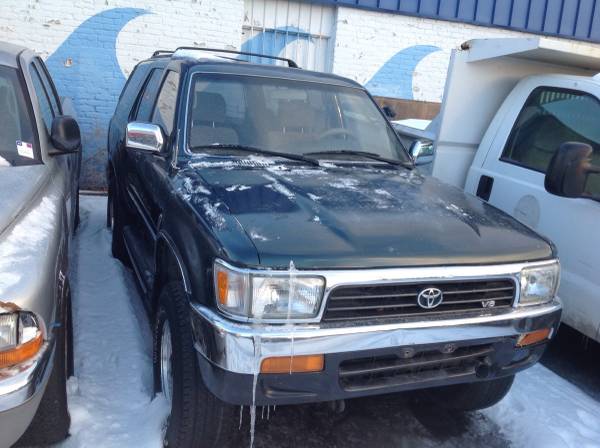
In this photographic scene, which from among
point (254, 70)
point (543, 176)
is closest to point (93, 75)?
point (254, 70)

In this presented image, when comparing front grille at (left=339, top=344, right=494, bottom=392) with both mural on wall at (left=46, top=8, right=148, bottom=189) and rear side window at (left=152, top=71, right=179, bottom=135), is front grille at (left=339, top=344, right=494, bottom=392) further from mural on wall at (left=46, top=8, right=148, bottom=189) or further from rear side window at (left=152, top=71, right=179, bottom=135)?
mural on wall at (left=46, top=8, right=148, bottom=189)

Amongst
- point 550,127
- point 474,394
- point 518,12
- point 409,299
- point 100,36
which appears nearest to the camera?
point 409,299

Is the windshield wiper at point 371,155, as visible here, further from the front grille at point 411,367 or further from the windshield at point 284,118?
the front grille at point 411,367

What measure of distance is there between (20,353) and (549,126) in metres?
3.66

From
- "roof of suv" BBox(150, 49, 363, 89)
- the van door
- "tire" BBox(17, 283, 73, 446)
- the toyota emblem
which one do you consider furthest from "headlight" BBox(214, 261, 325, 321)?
the van door

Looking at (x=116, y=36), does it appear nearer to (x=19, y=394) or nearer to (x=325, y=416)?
(x=325, y=416)

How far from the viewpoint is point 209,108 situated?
11.1 ft

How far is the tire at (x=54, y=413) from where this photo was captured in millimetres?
2469

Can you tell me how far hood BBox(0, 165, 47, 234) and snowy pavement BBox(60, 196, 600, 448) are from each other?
1.08 meters

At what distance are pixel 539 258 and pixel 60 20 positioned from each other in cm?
728

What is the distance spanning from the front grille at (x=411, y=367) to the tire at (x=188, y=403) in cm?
57

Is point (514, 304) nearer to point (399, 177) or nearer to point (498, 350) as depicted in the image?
point (498, 350)

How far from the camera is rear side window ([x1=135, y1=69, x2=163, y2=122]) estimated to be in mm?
4078

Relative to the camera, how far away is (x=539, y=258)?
8.57ft
